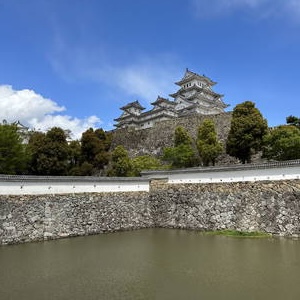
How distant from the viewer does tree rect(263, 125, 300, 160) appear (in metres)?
15.9

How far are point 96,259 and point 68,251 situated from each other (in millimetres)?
1443

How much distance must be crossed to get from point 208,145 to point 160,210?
250 inches

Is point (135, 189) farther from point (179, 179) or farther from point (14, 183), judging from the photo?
point (14, 183)

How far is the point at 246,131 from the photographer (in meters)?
18.4

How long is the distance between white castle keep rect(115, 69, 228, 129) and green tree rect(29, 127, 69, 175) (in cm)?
1339

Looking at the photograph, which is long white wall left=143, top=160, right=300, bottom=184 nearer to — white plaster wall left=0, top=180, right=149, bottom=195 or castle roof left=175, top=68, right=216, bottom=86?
white plaster wall left=0, top=180, right=149, bottom=195

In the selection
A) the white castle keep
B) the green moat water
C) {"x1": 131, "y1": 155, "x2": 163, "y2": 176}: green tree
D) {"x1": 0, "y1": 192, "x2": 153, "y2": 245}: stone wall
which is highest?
the white castle keep

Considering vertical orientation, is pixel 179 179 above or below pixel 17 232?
above

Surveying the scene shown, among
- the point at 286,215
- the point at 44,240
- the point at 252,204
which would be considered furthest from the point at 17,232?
the point at 286,215

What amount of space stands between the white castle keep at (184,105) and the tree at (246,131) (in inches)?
534

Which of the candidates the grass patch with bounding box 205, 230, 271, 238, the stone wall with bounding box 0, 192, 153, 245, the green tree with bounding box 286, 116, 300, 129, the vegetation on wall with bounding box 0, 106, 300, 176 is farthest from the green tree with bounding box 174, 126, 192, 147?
the grass patch with bounding box 205, 230, 271, 238

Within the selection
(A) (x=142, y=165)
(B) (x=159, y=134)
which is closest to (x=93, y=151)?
(A) (x=142, y=165)

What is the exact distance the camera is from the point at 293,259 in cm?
862

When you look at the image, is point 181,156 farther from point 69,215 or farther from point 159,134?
point 69,215
